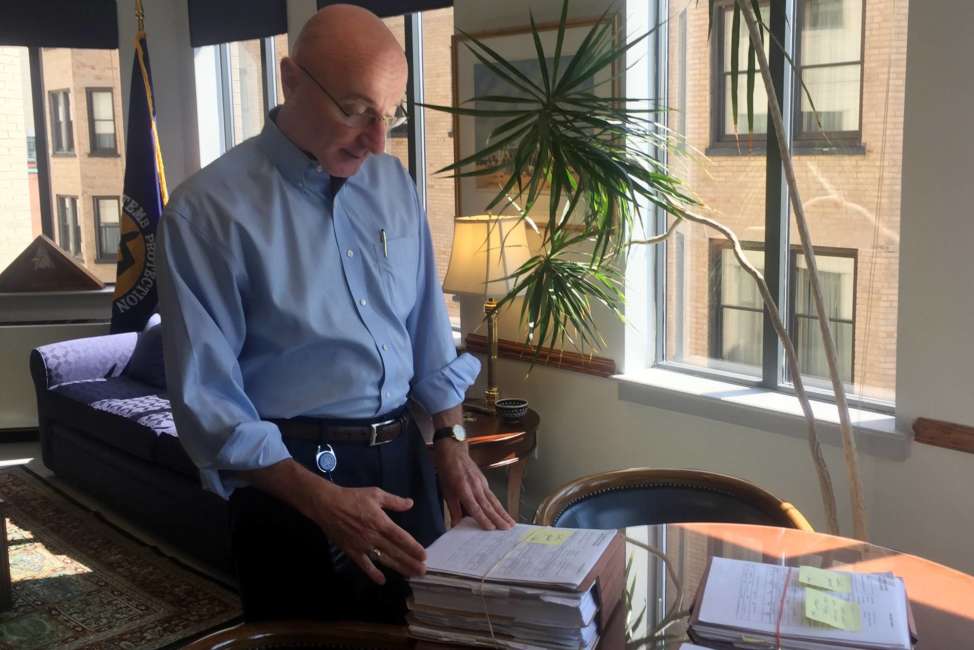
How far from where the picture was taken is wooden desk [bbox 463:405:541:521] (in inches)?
125

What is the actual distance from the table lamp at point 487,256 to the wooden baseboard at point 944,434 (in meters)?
1.35

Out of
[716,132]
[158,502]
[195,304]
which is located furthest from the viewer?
[158,502]

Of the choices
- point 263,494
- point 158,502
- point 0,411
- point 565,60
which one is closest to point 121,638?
point 158,502

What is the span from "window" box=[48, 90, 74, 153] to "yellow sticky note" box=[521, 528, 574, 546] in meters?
5.69

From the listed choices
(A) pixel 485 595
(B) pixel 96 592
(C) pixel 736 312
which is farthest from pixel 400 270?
(B) pixel 96 592

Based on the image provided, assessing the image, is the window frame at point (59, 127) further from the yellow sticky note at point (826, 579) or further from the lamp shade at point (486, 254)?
the yellow sticky note at point (826, 579)

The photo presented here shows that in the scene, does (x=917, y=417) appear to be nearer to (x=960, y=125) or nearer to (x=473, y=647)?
(x=960, y=125)

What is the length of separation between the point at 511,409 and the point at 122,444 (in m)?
1.70

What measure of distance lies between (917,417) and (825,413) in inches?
12.8

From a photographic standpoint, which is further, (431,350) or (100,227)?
(100,227)

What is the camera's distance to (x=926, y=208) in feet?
8.46

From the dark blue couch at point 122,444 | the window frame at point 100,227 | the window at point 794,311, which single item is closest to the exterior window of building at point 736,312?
the window at point 794,311

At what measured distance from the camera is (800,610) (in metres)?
1.28

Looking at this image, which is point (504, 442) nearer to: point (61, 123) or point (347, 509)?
point (347, 509)
